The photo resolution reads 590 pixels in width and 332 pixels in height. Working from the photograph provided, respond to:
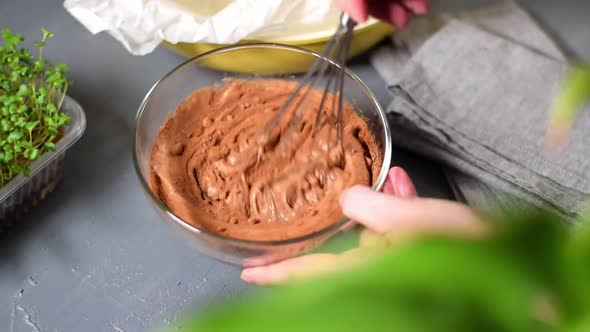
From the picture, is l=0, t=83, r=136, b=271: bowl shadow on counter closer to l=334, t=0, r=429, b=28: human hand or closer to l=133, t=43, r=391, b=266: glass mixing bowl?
l=133, t=43, r=391, b=266: glass mixing bowl

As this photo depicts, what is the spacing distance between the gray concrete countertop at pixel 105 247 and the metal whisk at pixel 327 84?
114mm

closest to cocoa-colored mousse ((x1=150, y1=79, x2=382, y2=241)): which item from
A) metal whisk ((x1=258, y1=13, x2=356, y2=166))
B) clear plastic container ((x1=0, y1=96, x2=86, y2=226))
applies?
metal whisk ((x1=258, y1=13, x2=356, y2=166))

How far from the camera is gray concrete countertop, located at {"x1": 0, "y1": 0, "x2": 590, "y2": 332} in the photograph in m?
0.62

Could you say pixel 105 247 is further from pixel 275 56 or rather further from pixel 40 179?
pixel 275 56

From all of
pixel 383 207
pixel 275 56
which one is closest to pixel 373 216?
pixel 383 207

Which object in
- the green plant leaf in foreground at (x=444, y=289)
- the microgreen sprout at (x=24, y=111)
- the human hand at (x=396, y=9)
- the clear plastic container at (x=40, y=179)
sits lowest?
the clear plastic container at (x=40, y=179)

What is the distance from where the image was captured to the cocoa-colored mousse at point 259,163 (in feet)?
1.97

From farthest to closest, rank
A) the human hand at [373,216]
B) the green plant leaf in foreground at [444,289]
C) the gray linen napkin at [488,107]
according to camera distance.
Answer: the gray linen napkin at [488,107], the human hand at [373,216], the green plant leaf in foreground at [444,289]

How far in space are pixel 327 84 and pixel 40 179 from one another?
0.34 m

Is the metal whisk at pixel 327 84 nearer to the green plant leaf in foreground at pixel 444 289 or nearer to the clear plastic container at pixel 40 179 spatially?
the clear plastic container at pixel 40 179

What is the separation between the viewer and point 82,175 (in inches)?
28.1

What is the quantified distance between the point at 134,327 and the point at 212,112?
258 millimetres

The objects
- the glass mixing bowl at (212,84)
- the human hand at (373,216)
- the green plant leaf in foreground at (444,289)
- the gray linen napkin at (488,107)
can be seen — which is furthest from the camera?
the gray linen napkin at (488,107)

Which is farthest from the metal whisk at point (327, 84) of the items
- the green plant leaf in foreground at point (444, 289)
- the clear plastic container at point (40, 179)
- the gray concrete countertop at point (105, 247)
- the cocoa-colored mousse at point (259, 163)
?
the green plant leaf in foreground at point (444, 289)
